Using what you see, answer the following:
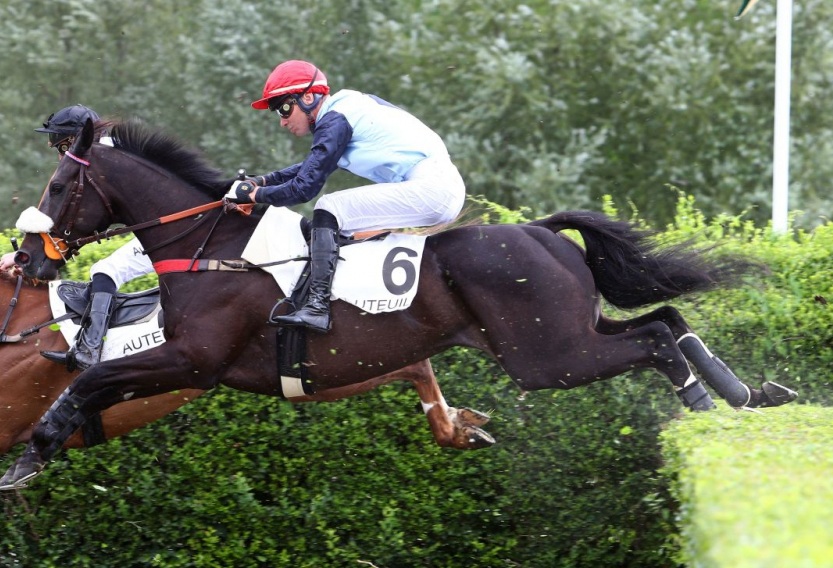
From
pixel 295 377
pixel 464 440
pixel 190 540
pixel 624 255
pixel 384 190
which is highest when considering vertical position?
pixel 384 190

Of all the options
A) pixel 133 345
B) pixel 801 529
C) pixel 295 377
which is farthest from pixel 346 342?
pixel 801 529

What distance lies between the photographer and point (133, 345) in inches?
217

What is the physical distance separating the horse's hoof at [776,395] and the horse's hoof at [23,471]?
358 cm

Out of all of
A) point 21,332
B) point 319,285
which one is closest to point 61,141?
point 21,332

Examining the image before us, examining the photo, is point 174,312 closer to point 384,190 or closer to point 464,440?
point 384,190

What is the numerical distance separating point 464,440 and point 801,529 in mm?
3103

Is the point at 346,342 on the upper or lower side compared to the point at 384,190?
lower

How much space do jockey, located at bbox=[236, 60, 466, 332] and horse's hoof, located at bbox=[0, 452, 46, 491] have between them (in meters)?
1.39

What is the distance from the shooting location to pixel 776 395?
210 inches

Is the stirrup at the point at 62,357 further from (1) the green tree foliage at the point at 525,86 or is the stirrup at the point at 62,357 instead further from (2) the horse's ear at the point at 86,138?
(1) the green tree foliage at the point at 525,86

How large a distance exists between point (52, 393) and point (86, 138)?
1.33m

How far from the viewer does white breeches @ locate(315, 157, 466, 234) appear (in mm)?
5312

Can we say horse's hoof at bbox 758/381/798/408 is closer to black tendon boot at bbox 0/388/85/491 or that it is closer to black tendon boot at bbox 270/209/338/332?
black tendon boot at bbox 270/209/338/332

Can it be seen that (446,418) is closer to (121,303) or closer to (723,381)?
(723,381)
